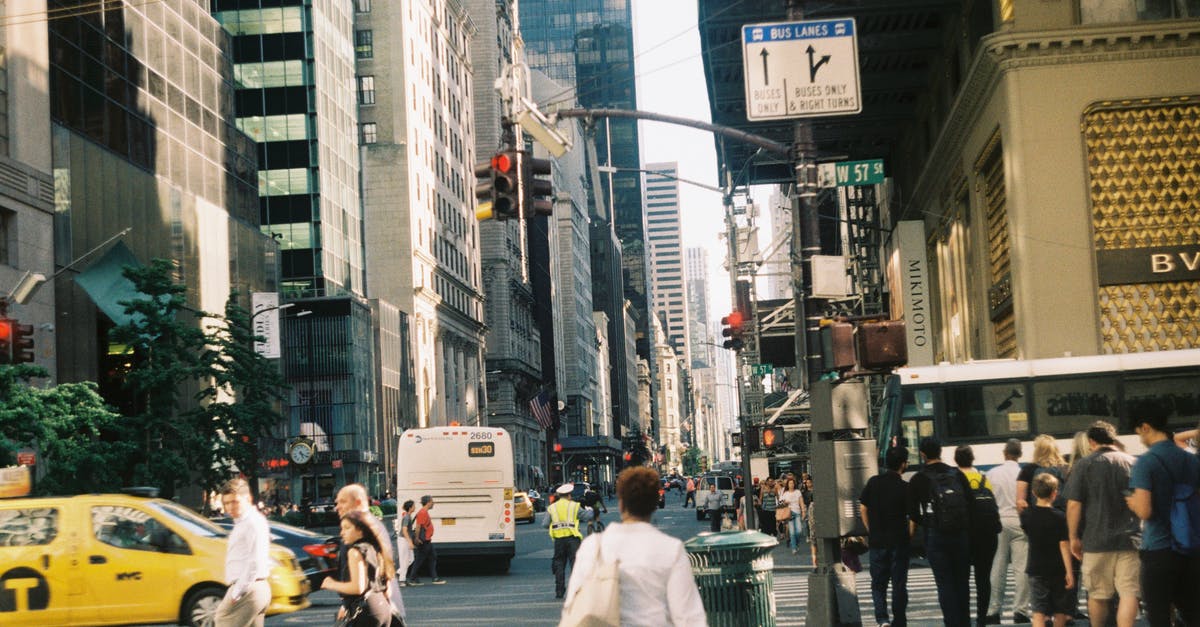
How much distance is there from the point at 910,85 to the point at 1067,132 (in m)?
11.3

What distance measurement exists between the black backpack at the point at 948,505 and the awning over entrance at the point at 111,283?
3561cm

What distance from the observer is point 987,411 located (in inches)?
1074

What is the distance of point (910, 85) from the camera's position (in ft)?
135

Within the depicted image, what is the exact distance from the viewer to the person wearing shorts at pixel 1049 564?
12.8 meters

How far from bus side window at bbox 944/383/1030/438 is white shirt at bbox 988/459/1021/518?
1153 cm

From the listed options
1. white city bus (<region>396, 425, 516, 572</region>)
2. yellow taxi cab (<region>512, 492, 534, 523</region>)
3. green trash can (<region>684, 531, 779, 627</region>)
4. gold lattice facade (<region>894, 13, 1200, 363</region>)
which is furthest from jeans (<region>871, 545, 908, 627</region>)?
yellow taxi cab (<region>512, 492, 534, 523</region>)

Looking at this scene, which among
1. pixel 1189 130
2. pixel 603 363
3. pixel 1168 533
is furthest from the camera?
pixel 603 363

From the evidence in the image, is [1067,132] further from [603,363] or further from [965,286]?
[603,363]

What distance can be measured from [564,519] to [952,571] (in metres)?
11.3

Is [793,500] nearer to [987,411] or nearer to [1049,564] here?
[987,411]

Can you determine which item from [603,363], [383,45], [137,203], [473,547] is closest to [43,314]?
[137,203]

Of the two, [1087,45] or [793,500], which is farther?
[793,500]

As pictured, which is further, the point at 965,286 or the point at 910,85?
the point at 910,85

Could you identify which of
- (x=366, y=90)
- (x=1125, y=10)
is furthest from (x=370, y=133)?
(x=1125, y=10)
